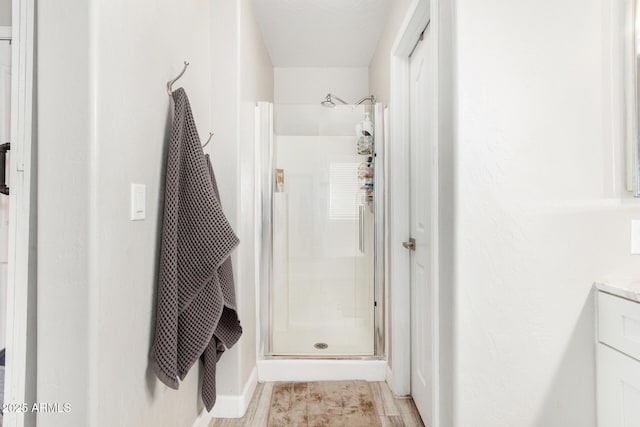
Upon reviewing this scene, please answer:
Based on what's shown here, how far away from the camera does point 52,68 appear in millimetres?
955

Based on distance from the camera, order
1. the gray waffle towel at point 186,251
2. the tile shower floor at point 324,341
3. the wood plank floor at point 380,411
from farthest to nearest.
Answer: the tile shower floor at point 324,341, the wood plank floor at point 380,411, the gray waffle towel at point 186,251

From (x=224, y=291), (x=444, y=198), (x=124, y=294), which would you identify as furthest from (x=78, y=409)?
(x=444, y=198)

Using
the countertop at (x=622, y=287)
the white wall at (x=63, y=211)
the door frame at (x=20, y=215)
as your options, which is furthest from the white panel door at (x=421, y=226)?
the door frame at (x=20, y=215)

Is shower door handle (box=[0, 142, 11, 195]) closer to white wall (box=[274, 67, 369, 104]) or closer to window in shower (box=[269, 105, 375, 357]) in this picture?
window in shower (box=[269, 105, 375, 357])

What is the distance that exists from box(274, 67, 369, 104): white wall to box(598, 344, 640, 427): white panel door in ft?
9.53

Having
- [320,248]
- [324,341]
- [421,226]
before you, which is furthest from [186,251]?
[324,341]

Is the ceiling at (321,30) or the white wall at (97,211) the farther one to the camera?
the ceiling at (321,30)

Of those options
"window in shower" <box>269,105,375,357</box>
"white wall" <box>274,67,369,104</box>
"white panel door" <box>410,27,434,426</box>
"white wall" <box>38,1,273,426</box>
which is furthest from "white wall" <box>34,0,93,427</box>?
"white wall" <box>274,67,369,104</box>

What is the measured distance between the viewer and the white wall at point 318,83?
139 inches

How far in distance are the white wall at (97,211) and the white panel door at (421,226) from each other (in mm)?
1231

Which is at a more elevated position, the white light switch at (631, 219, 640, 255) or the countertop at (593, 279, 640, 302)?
the white light switch at (631, 219, 640, 255)

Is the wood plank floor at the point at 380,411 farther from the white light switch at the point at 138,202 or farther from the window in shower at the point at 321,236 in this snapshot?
the white light switch at the point at 138,202

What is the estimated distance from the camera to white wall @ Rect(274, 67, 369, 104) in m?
3.53

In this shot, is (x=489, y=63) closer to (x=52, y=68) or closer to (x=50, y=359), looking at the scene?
(x=52, y=68)
